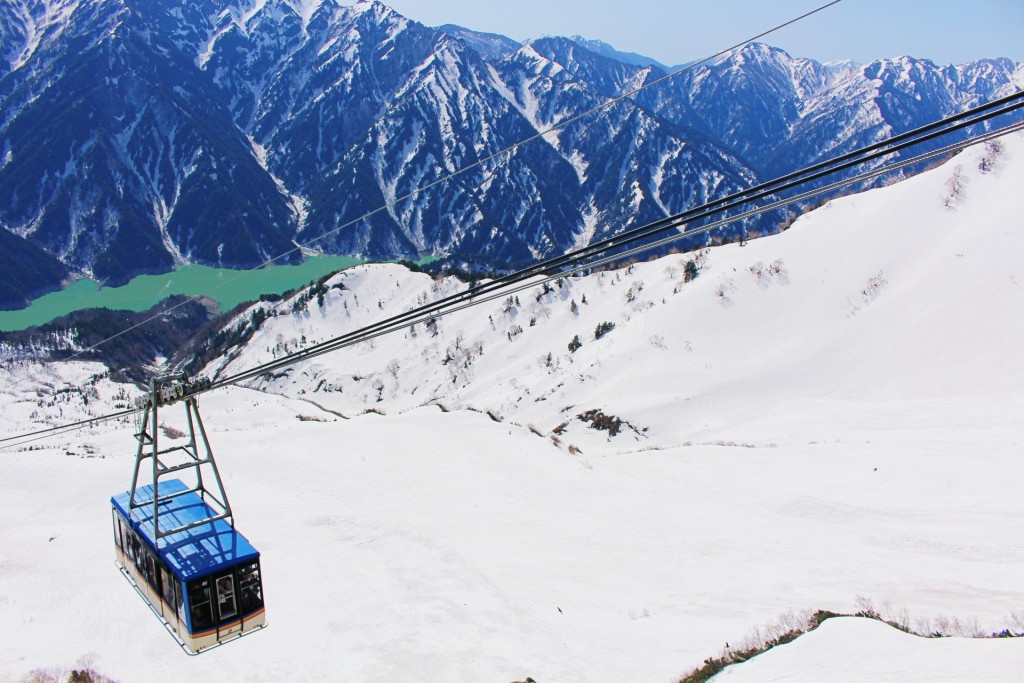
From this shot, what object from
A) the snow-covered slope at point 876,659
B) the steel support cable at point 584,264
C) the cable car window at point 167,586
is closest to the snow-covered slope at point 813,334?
the snow-covered slope at point 876,659

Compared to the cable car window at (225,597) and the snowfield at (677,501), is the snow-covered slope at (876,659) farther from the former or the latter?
the cable car window at (225,597)

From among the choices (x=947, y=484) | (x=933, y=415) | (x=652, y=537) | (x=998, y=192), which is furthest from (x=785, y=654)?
(x=998, y=192)

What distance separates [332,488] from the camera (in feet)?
130

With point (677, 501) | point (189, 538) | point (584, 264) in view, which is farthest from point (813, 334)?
point (189, 538)

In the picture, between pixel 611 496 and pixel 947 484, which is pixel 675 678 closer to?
pixel 611 496

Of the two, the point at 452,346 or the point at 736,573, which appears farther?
the point at 452,346

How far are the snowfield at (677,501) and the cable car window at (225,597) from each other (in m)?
2.97

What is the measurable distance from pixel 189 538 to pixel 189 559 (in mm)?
1163

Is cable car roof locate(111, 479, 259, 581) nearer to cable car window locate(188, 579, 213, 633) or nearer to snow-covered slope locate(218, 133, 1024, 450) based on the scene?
cable car window locate(188, 579, 213, 633)

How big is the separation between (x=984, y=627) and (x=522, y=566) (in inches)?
627

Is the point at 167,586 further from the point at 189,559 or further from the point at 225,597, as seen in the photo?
the point at 225,597

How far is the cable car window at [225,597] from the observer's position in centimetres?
1966

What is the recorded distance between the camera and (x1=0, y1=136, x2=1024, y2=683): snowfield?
2230 centimetres

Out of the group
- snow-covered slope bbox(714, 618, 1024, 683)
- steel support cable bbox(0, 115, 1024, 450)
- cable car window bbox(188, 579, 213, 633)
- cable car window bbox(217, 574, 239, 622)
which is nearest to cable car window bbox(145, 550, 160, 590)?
cable car window bbox(188, 579, 213, 633)
